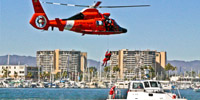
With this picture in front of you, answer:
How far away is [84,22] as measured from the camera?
50.7 m

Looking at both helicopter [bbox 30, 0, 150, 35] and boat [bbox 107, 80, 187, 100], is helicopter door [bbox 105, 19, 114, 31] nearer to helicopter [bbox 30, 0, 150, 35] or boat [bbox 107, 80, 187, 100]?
helicopter [bbox 30, 0, 150, 35]

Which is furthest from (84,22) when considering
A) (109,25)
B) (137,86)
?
(137,86)

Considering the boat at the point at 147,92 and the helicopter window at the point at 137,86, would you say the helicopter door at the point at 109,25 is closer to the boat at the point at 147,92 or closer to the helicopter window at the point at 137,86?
the boat at the point at 147,92

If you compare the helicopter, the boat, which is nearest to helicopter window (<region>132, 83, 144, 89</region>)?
the boat

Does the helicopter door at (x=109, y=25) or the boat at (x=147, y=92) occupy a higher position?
the helicopter door at (x=109, y=25)

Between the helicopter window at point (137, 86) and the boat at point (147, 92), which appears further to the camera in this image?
the helicopter window at point (137, 86)

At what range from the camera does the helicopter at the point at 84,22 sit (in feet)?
158

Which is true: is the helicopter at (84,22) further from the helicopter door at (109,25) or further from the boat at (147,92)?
the boat at (147,92)

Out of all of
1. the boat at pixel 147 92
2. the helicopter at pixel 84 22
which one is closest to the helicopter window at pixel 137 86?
the boat at pixel 147 92

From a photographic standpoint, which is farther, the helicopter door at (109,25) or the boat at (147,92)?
the helicopter door at (109,25)

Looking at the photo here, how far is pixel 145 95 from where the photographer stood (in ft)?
156

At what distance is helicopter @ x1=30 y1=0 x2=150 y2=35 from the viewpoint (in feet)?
158

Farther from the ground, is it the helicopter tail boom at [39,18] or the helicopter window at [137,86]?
the helicopter tail boom at [39,18]

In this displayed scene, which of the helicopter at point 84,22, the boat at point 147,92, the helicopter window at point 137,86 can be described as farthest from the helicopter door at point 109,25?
the helicopter window at point 137,86
